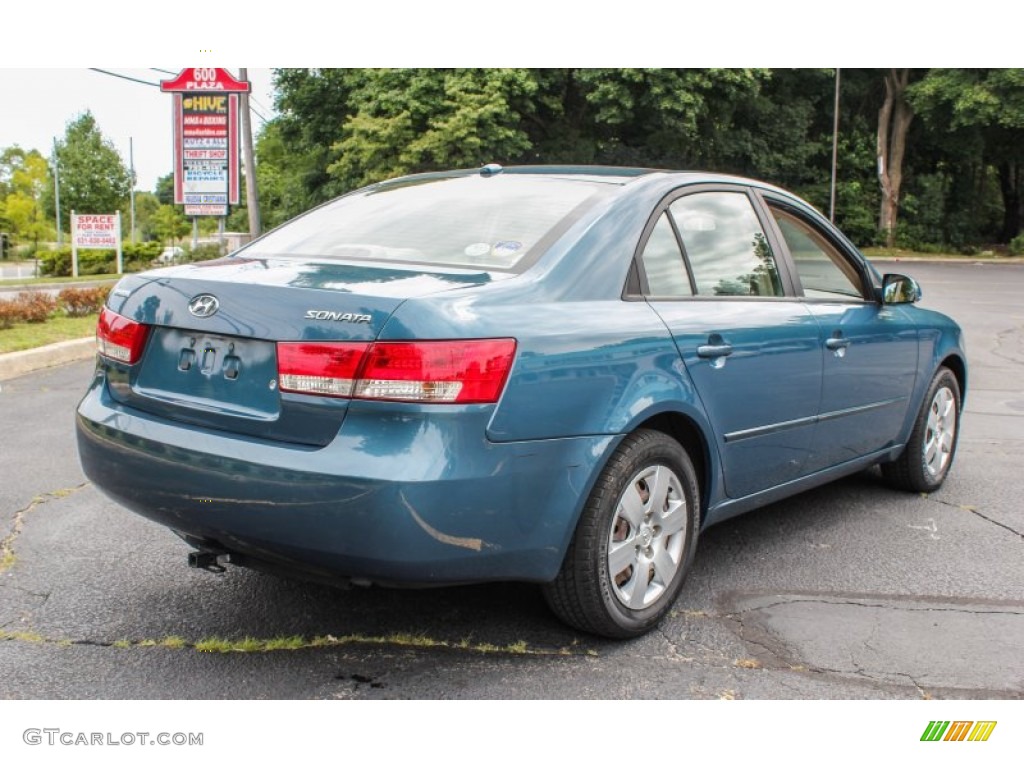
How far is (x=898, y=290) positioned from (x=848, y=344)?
2.09 ft

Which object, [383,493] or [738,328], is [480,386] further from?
[738,328]

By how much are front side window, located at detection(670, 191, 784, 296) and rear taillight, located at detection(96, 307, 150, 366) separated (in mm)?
1969

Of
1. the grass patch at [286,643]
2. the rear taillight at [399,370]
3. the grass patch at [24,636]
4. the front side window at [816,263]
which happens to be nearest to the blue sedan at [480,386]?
the rear taillight at [399,370]

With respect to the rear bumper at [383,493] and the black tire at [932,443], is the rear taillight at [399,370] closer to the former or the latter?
the rear bumper at [383,493]

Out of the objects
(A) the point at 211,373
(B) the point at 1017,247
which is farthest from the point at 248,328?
(B) the point at 1017,247

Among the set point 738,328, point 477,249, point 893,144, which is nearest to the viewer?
point 477,249

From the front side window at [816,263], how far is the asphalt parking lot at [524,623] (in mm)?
1150

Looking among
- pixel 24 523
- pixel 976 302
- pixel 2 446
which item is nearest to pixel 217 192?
pixel 976 302

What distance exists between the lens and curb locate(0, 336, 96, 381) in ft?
30.8

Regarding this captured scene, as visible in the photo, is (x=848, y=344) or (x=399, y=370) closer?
(x=399, y=370)

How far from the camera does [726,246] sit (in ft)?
13.4

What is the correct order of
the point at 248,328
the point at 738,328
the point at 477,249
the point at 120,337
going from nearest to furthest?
the point at 248,328 < the point at 120,337 < the point at 477,249 < the point at 738,328

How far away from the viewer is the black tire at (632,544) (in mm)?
3207

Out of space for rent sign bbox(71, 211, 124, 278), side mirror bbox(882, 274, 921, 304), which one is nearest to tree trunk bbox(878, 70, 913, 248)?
space for rent sign bbox(71, 211, 124, 278)
